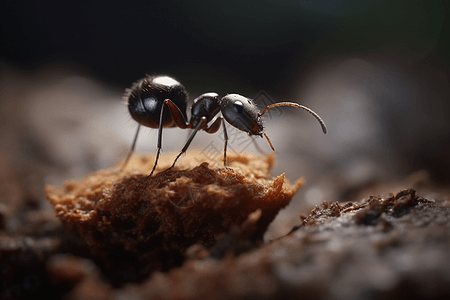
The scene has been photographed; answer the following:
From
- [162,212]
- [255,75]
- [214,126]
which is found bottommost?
[162,212]

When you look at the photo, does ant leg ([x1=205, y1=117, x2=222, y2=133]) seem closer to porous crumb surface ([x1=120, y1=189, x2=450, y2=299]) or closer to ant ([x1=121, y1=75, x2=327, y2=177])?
ant ([x1=121, y1=75, x2=327, y2=177])

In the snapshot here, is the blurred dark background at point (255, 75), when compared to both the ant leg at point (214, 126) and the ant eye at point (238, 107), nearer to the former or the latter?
the ant leg at point (214, 126)

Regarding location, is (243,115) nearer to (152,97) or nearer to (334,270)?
(152,97)

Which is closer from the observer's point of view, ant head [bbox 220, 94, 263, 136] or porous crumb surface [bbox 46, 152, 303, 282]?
porous crumb surface [bbox 46, 152, 303, 282]

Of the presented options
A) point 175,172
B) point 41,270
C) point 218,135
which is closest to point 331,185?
point 218,135

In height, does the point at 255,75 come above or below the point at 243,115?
above

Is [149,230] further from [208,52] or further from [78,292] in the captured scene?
[208,52]

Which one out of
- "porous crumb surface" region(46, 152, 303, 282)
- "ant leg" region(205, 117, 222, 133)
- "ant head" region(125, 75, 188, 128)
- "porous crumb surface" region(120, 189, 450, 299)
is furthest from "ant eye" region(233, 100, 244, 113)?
"porous crumb surface" region(120, 189, 450, 299)

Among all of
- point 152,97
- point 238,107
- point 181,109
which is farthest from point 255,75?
point 238,107
